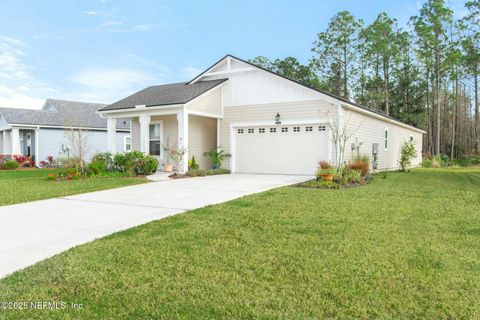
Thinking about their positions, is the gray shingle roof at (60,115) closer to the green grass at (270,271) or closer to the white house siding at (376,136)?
the white house siding at (376,136)

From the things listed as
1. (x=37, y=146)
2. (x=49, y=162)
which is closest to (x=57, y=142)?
(x=37, y=146)

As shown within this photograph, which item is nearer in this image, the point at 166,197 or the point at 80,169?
the point at 166,197

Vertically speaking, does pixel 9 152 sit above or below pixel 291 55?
below

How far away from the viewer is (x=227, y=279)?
3436 millimetres

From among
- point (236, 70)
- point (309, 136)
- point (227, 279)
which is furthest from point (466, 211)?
point (236, 70)

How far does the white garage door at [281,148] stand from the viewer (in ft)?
46.2

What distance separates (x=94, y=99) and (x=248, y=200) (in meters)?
27.0

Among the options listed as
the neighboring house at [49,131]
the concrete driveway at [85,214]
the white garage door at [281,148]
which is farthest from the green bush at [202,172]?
the neighboring house at [49,131]

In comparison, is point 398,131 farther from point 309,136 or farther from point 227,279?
point 227,279

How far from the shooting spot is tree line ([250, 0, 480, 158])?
93.1 feet

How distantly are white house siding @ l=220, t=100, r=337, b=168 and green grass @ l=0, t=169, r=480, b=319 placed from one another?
26.7 feet

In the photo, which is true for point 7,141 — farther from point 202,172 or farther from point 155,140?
point 202,172

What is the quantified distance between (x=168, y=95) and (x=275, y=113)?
4.97 meters

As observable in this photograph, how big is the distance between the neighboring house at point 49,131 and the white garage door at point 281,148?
11.7 metres
